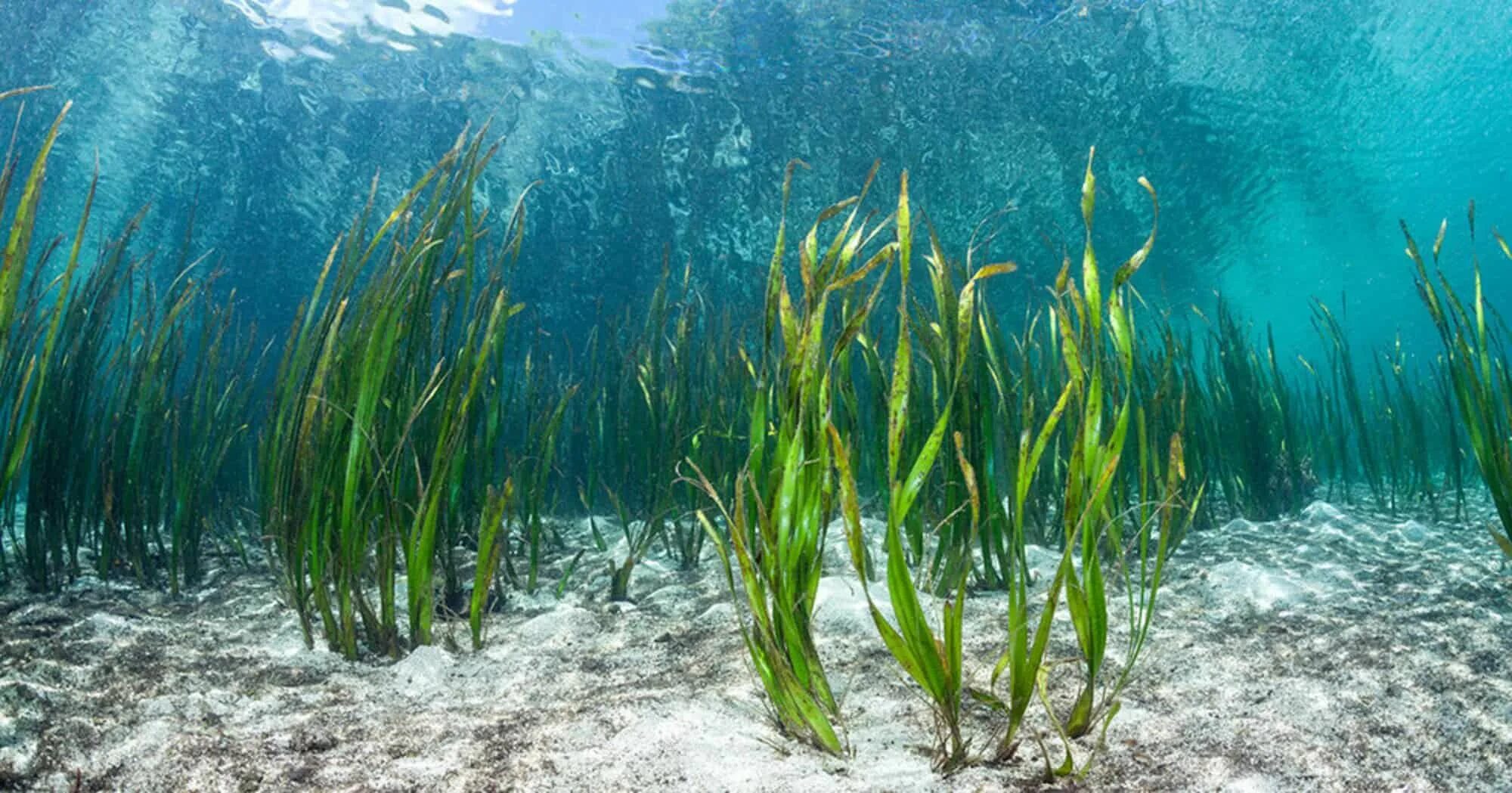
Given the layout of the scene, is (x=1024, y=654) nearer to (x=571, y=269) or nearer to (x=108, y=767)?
(x=108, y=767)

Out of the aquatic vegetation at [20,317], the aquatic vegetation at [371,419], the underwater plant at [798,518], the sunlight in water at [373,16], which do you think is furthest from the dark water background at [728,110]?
the underwater plant at [798,518]

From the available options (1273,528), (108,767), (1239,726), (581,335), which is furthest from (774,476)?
(581,335)

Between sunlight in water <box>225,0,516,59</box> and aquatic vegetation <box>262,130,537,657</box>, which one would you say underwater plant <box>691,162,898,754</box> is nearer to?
aquatic vegetation <box>262,130,537,657</box>

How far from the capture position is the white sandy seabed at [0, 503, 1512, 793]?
1396mm

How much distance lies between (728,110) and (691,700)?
1335cm

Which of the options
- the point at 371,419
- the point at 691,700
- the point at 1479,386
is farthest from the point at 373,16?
the point at 1479,386

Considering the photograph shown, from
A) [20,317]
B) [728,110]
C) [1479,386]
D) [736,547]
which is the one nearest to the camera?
[736,547]

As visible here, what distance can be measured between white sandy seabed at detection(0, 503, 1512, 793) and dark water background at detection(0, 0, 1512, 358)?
30.8 feet

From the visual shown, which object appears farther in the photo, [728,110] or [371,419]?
[728,110]

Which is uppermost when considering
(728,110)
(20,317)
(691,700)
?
(728,110)

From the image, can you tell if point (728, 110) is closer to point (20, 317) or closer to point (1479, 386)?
point (20, 317)

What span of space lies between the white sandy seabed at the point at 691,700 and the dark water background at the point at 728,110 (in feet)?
30.8

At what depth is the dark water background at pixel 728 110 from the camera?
1196 centimetres

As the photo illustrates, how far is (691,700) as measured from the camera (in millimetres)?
1823
